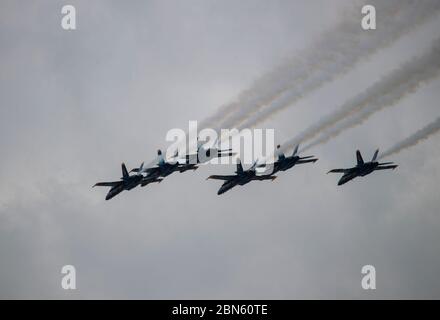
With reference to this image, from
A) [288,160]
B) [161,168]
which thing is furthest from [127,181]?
[288,160]

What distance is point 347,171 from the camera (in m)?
85.2

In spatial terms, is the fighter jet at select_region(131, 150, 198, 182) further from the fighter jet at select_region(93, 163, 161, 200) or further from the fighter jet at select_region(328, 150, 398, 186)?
the fighter jet at select_region(328, 150, 398, 186)

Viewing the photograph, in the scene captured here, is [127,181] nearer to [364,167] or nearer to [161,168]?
[161,168]

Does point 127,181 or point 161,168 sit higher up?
point 161,168

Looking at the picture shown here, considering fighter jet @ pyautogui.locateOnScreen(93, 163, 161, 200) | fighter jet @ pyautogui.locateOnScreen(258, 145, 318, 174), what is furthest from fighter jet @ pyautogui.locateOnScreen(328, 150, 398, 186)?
fighter jet @ pyautogui.locateOnScreen(93, 163, 161, 200)

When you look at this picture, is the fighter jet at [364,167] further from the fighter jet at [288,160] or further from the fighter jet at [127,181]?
the fighter jet at [127,181]

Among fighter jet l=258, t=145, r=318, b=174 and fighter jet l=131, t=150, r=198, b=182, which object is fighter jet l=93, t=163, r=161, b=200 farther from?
fighter jet l=258, t=145, r=318, b=174

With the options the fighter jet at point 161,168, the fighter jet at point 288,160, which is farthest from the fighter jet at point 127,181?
the fighter jet at point 288,160

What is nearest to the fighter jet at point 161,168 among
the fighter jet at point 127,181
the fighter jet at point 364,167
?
the fighter jet at point 127,181

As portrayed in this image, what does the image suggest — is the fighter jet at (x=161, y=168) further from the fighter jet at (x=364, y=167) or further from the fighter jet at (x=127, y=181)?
the fighter jet at (x=364, y=167)

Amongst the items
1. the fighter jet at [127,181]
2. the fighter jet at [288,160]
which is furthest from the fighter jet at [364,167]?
the fighter jet at [127,181]
